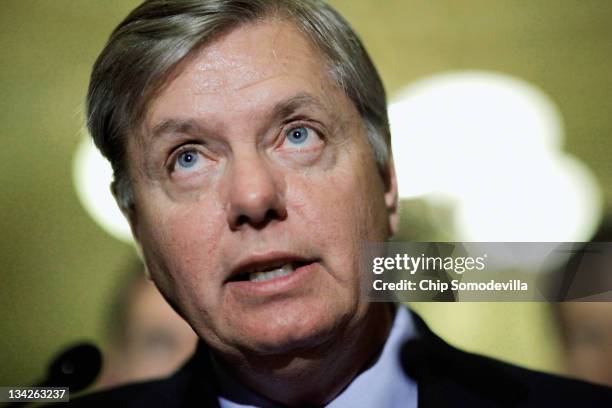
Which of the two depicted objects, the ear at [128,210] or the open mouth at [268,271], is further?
the ear at [128,210]

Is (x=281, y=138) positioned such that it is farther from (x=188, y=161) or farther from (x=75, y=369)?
(x=75, y=369)

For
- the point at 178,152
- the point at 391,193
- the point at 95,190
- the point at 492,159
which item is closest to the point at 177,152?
the point at 178,152

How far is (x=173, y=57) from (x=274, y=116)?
0.63 ft

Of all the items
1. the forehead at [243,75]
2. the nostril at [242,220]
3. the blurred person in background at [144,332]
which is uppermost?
the forehead at [243,75]

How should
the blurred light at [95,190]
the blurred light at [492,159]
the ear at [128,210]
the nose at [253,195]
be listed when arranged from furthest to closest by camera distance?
the blurred light at [95,190], the blurred light at [492,159], the ear at [128,210], the nose at [253,195]

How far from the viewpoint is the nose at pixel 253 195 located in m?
0.94

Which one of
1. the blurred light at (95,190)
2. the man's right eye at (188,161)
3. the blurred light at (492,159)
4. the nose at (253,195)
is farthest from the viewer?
the blurred light at (95,190)

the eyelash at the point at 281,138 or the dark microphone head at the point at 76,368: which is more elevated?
the eyelash at the point at 281,138

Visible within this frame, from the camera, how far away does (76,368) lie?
1322 mm

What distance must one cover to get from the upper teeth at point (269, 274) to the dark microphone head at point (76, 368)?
20.8 inches

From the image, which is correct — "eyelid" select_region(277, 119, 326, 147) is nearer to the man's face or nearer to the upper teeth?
the man's face

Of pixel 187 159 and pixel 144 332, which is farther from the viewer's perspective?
pixel 144 332

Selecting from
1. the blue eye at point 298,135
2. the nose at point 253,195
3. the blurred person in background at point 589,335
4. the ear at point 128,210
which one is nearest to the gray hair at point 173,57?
the ear at point 128,210

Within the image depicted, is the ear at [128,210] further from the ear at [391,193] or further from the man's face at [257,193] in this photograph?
the ear at [391,193]
